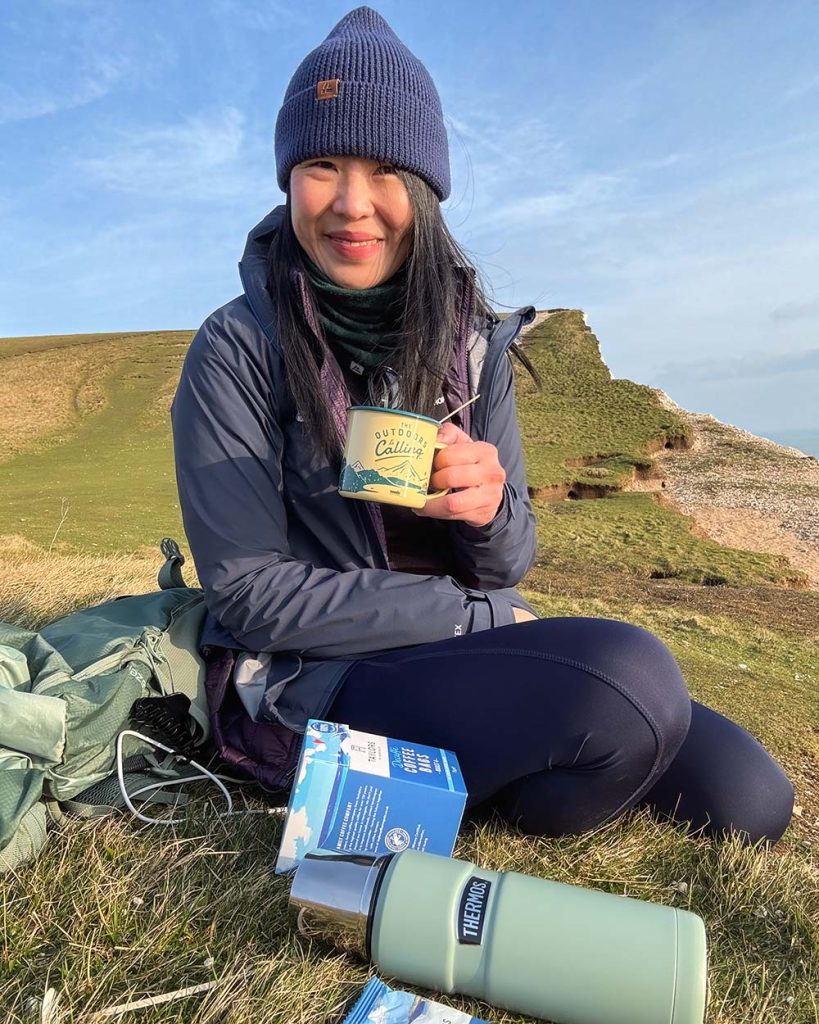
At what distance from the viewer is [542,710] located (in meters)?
1.80

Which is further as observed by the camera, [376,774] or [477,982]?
[376,774]

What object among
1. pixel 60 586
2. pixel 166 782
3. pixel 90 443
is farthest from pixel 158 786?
pixel 90 443

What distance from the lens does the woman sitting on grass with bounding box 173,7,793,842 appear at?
1831 millimetres

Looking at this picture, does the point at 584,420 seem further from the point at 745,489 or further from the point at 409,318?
the point at 409,318

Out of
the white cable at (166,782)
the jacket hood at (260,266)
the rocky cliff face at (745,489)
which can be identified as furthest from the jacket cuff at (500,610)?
the rocky cliff face at (745,489)

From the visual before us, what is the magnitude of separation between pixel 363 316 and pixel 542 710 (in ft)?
3.92

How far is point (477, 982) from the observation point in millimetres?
1335

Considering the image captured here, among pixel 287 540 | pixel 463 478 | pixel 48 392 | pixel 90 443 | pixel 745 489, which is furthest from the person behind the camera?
pixel 48 392

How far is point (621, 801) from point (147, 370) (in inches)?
1490

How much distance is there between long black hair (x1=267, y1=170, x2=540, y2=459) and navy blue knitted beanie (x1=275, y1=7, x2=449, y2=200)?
84 millimetres

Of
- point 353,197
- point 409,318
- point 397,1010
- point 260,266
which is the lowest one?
point 397,1010

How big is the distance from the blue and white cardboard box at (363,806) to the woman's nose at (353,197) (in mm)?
1333

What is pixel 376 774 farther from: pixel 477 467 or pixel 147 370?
pixel 147 370

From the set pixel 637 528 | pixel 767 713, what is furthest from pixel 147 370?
pixel 767 713
